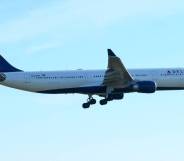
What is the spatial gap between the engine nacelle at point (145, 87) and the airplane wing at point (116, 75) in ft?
Answer: 3.76

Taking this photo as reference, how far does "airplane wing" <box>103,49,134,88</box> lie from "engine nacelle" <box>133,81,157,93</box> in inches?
45.2

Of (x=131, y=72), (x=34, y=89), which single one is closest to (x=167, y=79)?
(x=131, y=72)

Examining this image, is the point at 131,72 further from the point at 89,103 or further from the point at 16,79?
the point at 16,79

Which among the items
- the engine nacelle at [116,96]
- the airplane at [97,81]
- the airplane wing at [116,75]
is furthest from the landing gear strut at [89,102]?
the airplane wing at [116,75]

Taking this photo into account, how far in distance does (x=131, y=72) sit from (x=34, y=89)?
13367 millimetres

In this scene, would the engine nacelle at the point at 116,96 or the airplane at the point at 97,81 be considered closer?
the airplane at the point at 97,81

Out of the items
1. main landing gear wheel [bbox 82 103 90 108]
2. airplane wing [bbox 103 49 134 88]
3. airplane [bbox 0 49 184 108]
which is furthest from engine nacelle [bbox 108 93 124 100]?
main landing gear wheel [bbox 82 103 90 108]

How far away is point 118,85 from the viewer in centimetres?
9162

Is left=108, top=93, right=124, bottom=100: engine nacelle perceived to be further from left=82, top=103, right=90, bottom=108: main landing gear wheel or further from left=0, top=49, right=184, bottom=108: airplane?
left=82, top=103, right=90, bottom=108: main landing gear wheel

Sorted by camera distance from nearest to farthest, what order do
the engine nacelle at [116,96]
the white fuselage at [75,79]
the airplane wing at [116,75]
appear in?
1. the airplane wing at [116,75]
2. the white fuselage at [75,79]
3. the engine nacelle at [116,96]

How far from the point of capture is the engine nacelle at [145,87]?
8956cm

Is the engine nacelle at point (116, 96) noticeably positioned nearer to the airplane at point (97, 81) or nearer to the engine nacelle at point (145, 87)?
the airplane at point (97, 81)

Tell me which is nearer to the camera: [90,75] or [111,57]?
[111,57]

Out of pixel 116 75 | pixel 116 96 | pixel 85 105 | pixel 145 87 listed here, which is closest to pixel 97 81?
pixel 116 96
